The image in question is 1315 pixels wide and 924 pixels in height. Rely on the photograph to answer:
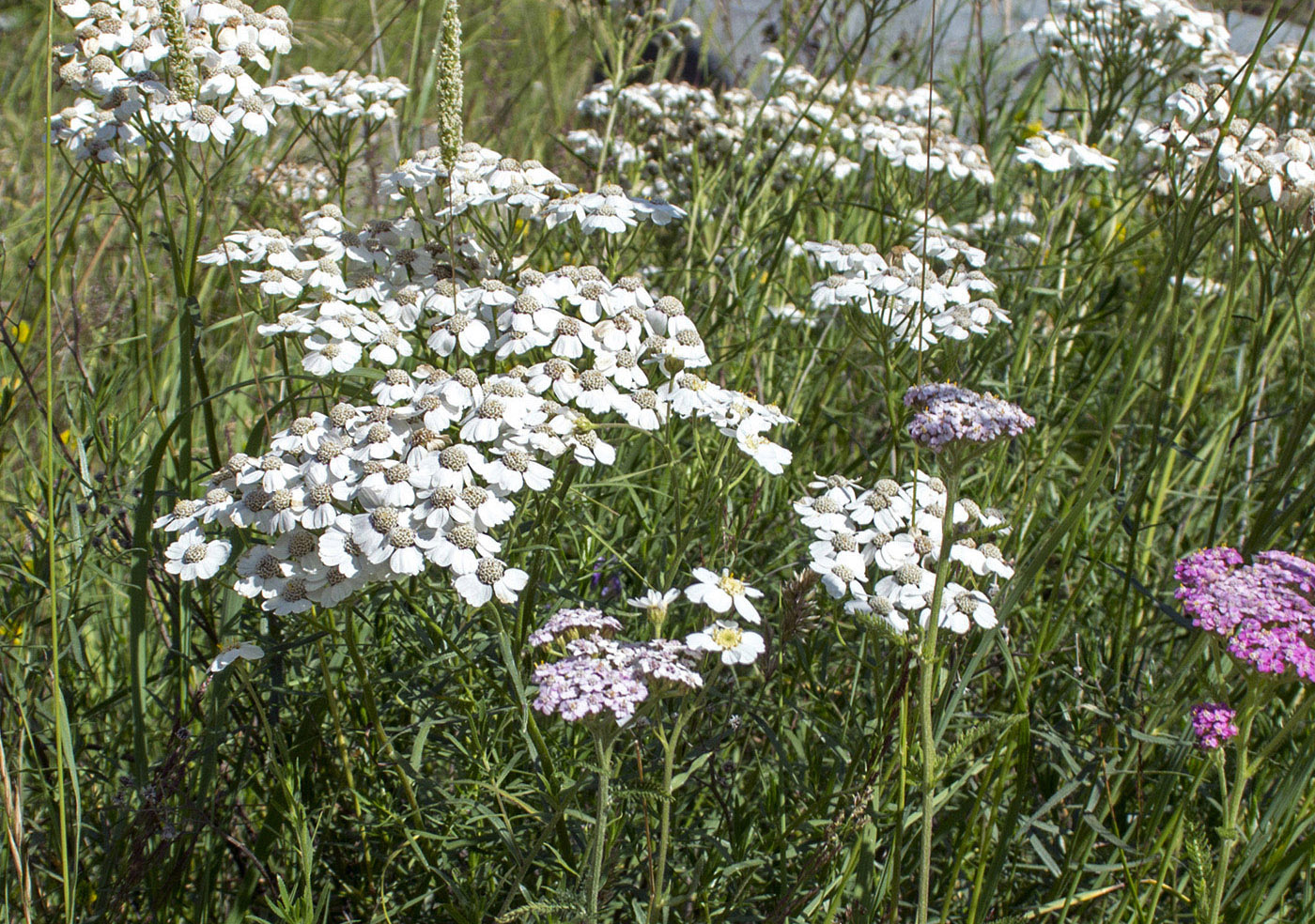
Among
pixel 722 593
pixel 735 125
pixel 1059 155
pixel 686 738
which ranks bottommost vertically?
pixel 686 738

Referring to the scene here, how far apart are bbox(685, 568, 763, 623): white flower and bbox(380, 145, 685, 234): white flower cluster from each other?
0.87m

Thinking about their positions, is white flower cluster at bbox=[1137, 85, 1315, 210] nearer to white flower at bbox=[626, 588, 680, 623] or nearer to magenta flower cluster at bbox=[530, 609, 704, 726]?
white flower at bbox=[626, 588, 680, 623]

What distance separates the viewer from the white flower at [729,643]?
1382 millimetres

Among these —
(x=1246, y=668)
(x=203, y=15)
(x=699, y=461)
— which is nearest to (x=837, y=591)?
(x=699, y=461)

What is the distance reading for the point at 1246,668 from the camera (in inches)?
58.9

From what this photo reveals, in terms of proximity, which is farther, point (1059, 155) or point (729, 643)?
point (1059, 155)

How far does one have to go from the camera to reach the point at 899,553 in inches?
67.9

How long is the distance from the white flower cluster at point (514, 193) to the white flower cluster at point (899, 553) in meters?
0.73

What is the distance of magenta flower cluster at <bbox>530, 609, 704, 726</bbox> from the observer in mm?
1250

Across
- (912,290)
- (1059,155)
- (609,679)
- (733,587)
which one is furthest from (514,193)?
(1059,155)

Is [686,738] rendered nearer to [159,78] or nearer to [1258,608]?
[1258,608]

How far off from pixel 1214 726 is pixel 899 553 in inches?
21.1

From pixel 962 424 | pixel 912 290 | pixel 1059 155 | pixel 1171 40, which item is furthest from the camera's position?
pixel 1171 40

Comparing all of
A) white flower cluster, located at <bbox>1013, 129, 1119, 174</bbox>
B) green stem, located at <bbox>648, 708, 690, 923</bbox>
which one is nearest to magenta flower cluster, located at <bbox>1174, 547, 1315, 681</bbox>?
green stem, located at <bbox>648, 708, 690, 923</bbox>
